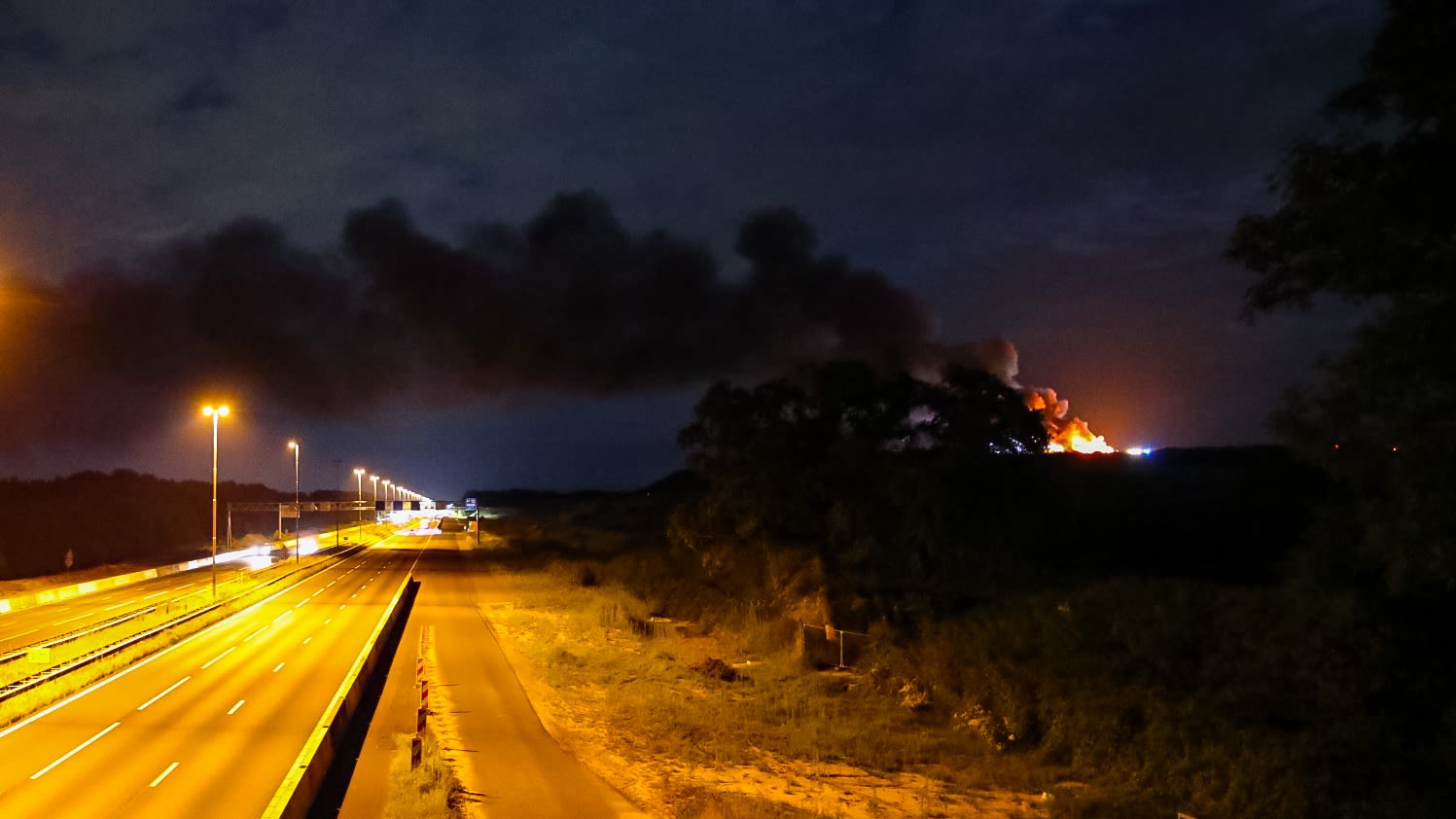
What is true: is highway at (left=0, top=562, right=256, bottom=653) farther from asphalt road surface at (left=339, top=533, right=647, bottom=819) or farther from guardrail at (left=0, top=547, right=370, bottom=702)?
asphalt road surface at (left=339, top=533, right=647, bottom=819)

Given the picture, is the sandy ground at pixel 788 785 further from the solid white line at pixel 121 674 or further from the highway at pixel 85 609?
the highway at pixel 85 609

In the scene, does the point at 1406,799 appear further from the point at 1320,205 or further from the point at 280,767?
the point at 280,767

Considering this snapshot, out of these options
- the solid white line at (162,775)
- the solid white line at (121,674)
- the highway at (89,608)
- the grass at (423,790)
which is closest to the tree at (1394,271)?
the grass at (423,790)

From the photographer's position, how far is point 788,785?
57.5ft

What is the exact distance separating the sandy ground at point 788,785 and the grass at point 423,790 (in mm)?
2852

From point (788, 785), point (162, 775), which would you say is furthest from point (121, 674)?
point (788, 785)

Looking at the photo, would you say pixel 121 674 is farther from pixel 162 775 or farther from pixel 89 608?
pixel 89 608

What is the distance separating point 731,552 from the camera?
4247cm

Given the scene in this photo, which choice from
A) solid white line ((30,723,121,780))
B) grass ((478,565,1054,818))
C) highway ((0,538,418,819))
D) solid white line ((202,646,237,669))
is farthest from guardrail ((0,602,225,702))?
grass ((478,565,1054,818))

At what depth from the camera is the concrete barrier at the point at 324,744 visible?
13273mm

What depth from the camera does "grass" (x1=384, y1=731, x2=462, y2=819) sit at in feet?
46.6

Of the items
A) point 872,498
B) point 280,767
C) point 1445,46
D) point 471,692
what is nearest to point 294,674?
point 471,692

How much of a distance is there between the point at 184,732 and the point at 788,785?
12.0m

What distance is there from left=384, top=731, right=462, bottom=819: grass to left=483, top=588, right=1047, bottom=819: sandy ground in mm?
2852
